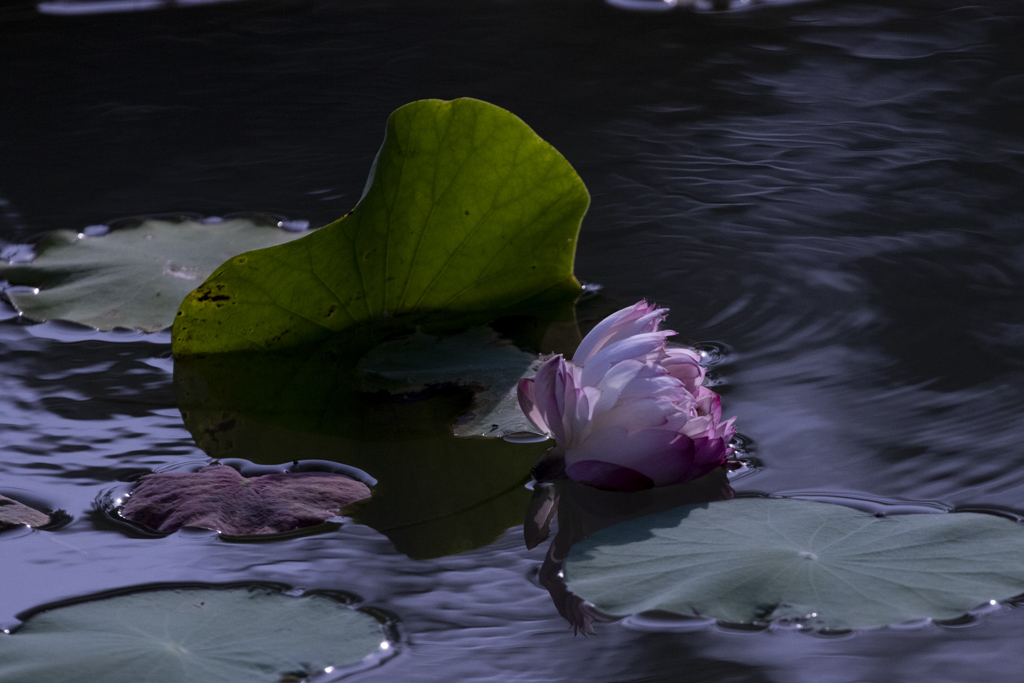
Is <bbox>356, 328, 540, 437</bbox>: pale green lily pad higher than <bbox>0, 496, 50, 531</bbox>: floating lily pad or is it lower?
higher

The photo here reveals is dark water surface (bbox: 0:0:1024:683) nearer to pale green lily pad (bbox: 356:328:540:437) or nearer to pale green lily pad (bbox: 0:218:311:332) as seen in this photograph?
pale green lily pad (bbox: 0:218:311:332)

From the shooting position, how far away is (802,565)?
2.51 ft

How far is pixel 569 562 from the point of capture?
0.79 meters

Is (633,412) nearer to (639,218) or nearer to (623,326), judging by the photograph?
(623,326)

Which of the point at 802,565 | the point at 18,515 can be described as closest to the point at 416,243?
the point at 18,515

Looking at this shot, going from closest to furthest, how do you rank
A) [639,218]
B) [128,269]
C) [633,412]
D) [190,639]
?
[190,639] → [633,412] → [128,269] → [639,218]

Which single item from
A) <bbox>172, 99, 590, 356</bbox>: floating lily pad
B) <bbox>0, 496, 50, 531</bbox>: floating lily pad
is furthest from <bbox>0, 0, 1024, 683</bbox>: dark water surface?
<bbox>172, 99, 590, 356</bbox>: floating lily pad

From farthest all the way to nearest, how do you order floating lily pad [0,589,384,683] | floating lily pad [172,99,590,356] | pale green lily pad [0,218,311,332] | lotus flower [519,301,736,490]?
pale green lily pad [0,218,311,332] → floating lily pad [172,99,590,356] → lotus flower [519,301,736,490] → floating lily pad [0,589,384,683]

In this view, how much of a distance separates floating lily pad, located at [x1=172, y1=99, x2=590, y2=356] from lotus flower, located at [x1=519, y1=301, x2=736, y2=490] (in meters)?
0.35

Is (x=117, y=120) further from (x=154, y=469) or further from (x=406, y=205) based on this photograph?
(x=154, y=469)

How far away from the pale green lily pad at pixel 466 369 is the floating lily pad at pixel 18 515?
36 cm

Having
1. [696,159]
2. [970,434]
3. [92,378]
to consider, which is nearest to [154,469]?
[92,378]

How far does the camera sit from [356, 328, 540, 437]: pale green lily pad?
3.51ft

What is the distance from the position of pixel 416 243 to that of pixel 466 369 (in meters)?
0.16
